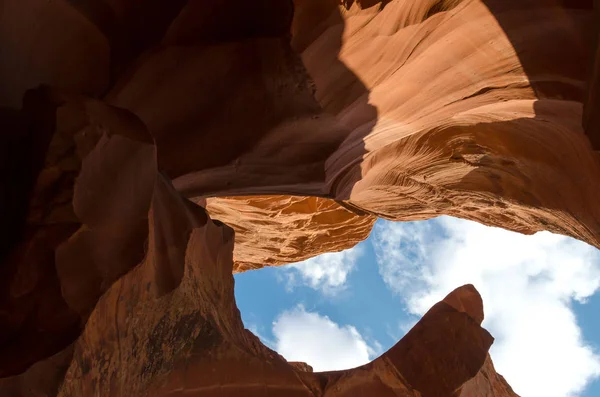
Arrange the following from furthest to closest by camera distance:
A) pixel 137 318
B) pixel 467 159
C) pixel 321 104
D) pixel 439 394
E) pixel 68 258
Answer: pixel 439 394
pixel 467 159
pixel 321 104
pixel 137 318
pixel 68 258

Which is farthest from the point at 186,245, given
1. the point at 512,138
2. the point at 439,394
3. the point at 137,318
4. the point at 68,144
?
the point at 439,394

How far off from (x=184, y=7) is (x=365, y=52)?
1214 millimetres

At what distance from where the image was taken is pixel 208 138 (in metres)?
3.90

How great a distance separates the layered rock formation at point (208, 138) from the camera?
2338 millimetres

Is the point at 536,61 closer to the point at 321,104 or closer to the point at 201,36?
the point at 321,104

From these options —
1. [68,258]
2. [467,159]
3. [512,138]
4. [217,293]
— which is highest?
[68,258]

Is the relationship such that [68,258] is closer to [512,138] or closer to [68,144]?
[68,144]

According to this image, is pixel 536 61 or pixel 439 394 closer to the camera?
pixel 536 61

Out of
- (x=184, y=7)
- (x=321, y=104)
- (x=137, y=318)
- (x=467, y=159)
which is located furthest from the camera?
(x=467, y=159)

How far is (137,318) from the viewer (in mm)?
3021

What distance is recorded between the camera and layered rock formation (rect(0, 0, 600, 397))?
234 cm

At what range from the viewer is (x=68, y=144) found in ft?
7.65

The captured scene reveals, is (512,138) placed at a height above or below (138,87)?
below

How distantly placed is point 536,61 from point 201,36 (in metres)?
2.11
